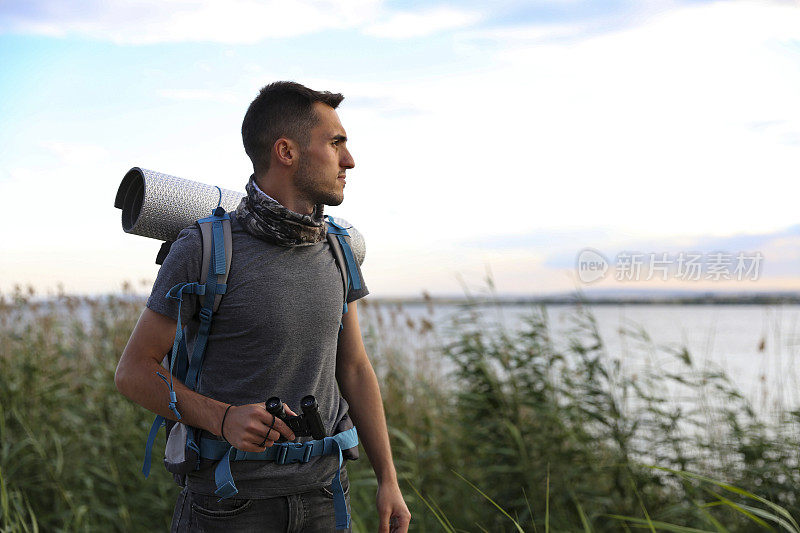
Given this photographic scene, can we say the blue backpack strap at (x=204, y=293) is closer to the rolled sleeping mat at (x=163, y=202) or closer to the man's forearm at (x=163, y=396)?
the man's forearm at (x=163, y=396)

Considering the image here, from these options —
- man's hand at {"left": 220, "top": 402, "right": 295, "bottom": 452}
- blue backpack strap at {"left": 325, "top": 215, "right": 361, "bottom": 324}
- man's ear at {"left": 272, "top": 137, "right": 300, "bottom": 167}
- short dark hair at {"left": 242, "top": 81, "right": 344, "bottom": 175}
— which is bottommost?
man's hand at {"left": 220, "top": 402, "right": 295, "bottom": 452}

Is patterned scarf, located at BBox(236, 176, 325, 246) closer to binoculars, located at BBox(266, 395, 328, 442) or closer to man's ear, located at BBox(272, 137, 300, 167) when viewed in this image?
man's ear, located at BBox(272, 137, 300, 167)

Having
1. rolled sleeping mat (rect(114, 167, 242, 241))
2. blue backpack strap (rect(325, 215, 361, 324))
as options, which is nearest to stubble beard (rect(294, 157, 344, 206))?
blue backpack strap (rect(325, 215, 361, 324))

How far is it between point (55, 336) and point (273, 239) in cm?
500

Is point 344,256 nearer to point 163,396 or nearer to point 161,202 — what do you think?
point 161,202

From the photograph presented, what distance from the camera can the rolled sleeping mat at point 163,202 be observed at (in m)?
2.00

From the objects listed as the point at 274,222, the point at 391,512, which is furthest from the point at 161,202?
the point at 391,512

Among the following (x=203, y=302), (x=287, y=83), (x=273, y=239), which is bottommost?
(x=203, y=302)

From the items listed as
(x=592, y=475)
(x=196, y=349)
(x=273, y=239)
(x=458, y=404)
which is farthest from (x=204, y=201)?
(x=592, y=475)

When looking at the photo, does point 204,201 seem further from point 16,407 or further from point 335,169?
point 16,407

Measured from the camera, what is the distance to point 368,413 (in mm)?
2135

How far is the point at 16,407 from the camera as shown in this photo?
4664mm

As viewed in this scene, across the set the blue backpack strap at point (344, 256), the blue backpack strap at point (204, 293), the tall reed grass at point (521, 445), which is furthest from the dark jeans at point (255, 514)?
the tall reed grass at point (521, 445)

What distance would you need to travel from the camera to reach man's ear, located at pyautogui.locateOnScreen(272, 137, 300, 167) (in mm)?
1973
